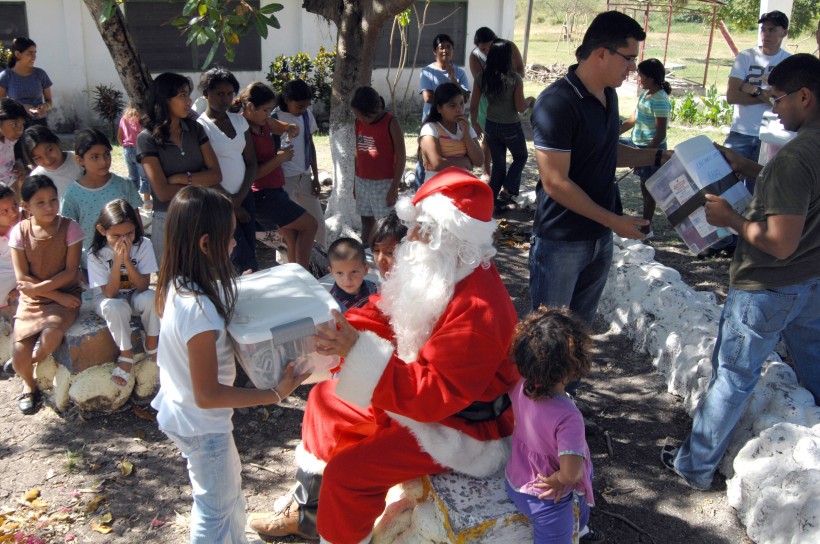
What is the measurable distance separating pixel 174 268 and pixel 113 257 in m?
2.14

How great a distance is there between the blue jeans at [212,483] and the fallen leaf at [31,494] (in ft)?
4.36

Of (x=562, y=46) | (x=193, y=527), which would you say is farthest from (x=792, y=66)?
(x=562, y=46)

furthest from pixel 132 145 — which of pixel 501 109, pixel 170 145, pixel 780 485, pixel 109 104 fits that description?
pixel 780 485

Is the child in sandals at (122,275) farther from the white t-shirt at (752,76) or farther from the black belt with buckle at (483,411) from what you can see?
the white t-shirt at (752,76)

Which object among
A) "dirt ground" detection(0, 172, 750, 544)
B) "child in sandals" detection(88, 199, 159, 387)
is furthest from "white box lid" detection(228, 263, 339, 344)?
"child in sandals" detection(88, 199, 159, 387)

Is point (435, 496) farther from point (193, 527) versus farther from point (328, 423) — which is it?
point (193, 527)

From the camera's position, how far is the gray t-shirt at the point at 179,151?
15.8 ft

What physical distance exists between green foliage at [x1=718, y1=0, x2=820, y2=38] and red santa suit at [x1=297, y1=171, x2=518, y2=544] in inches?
950

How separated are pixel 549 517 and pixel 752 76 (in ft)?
19.1

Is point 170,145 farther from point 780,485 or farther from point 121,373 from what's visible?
point 780,485

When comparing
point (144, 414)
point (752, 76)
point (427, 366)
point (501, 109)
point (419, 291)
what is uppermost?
point (752, 76)

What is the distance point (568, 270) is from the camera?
3885mm

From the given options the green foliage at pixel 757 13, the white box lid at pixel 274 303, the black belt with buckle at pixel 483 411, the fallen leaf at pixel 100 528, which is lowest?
the fallen leaf at pixel 100 528

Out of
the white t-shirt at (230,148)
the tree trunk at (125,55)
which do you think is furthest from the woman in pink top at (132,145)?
the white t-shirt at (230,148)
